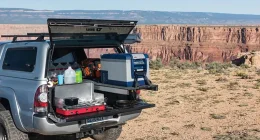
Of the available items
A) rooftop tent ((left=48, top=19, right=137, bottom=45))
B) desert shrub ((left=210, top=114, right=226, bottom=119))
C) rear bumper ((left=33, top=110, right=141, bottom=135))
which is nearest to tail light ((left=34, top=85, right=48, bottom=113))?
rear bumper ((left=33, top=110, right=141, bottom=135))

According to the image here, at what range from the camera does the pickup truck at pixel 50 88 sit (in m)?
5.72

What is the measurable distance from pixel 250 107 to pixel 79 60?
5678 millimetres

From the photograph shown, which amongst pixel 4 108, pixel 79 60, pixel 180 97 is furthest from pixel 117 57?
pixel 180 97

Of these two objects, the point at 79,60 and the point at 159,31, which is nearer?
the point at 79,60

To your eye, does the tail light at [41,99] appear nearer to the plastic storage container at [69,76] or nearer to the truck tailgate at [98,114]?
the truck tailgate at [98,114]

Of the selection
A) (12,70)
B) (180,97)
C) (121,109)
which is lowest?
Result: (180,97)

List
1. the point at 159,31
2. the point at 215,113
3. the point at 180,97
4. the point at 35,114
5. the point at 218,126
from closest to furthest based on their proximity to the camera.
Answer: the point at 35,114 < the point at 218,126 < the point at 215,113 < the point at 180,97 < the point at 159,31

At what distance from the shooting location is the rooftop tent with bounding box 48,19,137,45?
5949 millimetres

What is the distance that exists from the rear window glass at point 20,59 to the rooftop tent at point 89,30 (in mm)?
474

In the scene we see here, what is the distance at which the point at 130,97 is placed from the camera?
681 cm

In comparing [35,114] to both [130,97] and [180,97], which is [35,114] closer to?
[130,97]

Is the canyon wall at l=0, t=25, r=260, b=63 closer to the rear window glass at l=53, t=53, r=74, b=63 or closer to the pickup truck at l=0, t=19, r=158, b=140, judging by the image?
the rear window glass at l=53, t=53, r=74, b=63

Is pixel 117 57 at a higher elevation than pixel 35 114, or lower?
higher

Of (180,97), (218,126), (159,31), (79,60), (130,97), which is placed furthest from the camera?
(159,31)
